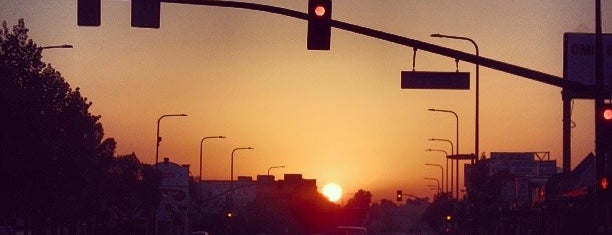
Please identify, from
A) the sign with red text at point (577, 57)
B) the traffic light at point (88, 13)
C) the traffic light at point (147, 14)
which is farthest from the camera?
the sign with red text at point (577, 57)

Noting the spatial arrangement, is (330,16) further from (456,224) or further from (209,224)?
(209,224)

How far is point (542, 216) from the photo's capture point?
62312mm

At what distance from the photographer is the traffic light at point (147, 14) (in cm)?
2362

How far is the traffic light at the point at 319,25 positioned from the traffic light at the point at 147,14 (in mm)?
2854

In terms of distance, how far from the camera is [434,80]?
31219 mm

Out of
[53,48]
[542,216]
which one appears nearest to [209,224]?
[542,216]

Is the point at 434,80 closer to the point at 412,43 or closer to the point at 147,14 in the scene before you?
the point at 412,43

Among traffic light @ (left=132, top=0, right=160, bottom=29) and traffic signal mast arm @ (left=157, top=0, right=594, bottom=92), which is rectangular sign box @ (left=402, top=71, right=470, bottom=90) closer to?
traffic signal mast arm @ (left=157, top=0, right=594, bottom=92)

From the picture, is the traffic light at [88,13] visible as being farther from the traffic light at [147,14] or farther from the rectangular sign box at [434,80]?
the rectangular sign box at [434,80]

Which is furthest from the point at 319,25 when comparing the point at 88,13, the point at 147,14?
the point at 88,13

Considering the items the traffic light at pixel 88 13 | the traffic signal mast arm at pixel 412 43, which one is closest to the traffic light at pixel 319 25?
the traffic signal mast arm at pixel 412 43

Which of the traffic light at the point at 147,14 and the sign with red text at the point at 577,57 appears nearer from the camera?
the traffic light at the point at 147,14

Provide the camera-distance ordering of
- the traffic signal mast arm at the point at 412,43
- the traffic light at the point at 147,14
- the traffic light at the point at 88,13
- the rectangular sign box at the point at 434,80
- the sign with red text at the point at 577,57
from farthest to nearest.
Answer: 1. the sign with red text at the point at 577,57
2. the rectangular sign box at the point at 434,80
3. the traffic signal mast arm at the point at 412,43
4. the traffic light at the point at 147,14
5. the traffic light at the point at 88,13

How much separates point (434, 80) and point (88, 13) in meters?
10.7
